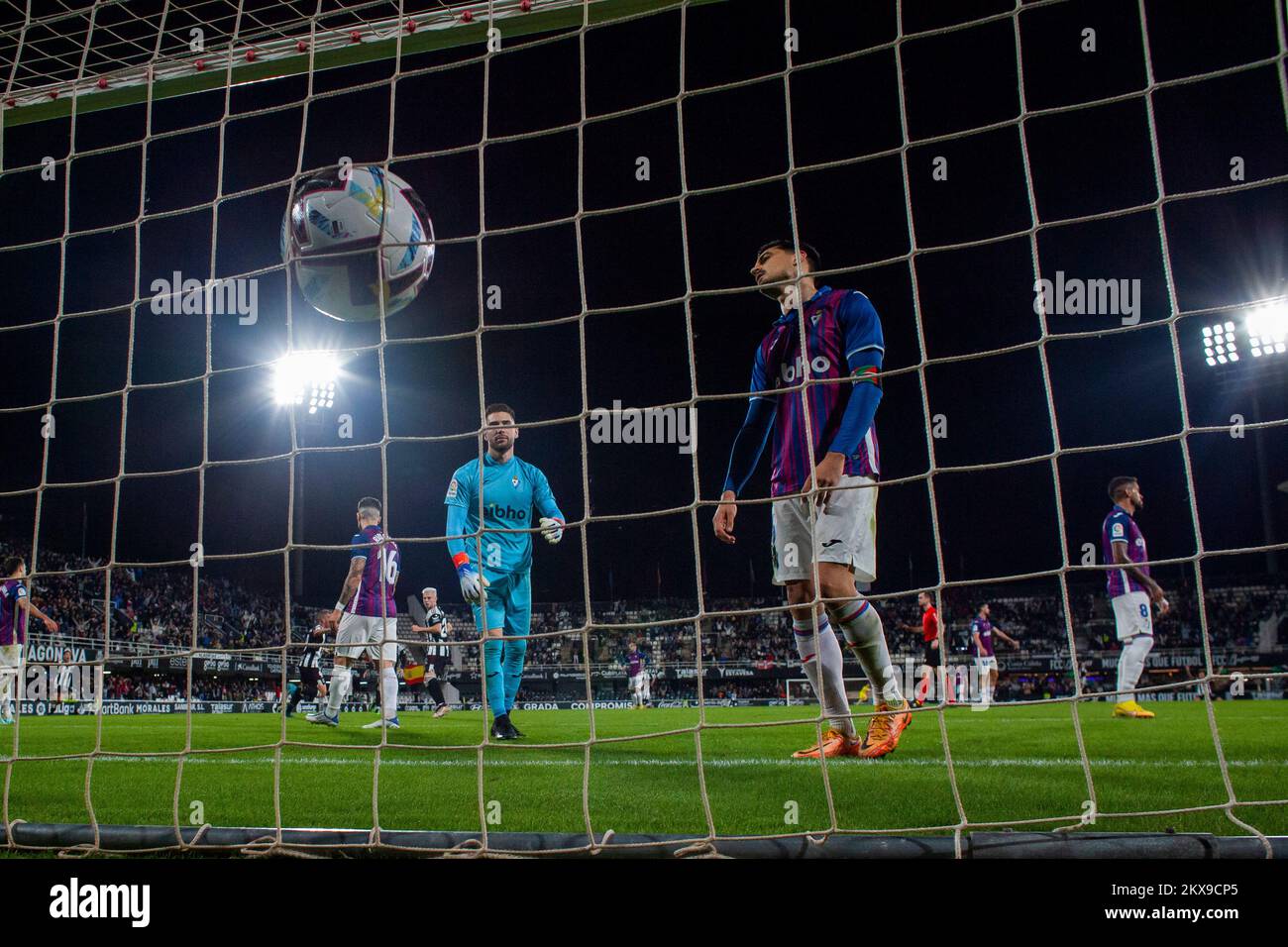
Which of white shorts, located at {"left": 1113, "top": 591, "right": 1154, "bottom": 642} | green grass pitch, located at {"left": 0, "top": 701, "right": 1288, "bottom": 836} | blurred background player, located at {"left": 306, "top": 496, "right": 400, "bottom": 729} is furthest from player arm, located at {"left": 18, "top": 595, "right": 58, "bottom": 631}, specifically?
white shorts, located at {"left": 1113, "top": 591, "right": 1154, "bottom": 642}

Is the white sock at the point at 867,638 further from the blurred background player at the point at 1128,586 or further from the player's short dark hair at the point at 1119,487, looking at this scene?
the player's short dark hair at the point at 1119,487

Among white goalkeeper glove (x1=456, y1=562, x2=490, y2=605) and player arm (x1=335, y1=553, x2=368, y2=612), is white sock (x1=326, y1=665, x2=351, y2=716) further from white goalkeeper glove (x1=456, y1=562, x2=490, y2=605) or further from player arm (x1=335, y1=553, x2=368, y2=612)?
white goalkeeper glove (x1=456, y1=562, x2=490, y2=605)

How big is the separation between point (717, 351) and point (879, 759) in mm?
17632

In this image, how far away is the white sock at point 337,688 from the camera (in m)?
7.72

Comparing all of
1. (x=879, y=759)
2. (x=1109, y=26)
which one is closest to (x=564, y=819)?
(x=879, y=759)

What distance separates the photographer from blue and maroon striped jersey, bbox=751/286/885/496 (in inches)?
157

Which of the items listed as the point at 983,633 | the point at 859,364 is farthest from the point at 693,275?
the point at 859,364

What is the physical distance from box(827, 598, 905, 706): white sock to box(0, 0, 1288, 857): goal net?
38cm

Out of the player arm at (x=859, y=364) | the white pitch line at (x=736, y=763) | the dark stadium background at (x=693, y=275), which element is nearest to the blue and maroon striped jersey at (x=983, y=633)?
the dark stadium background at (x=693, y=275)

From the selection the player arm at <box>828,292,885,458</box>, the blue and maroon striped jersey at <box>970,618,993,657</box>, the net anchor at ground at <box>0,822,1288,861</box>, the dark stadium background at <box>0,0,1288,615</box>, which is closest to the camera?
the net anchor at ground at <box>0,822,1288,861</box>
